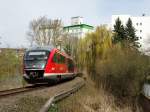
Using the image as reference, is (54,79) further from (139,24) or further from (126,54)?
(139,24)

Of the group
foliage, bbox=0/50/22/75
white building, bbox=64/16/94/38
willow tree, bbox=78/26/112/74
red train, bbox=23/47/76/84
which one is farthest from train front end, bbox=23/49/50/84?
white building, bbox=64/16/94/38

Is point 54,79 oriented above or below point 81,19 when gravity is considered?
below

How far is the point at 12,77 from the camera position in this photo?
3544cm

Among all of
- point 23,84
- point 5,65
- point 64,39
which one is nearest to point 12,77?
point 5,65

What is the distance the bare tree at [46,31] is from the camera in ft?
252

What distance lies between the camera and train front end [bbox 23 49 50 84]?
944 inches

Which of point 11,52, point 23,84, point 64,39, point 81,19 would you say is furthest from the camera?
point 81,19

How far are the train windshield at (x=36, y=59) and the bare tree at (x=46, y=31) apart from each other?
5058 centimetres

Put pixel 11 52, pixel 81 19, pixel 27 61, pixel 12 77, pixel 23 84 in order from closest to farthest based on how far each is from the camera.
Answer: pixel 27 61 < pixel 23 84 < pixel 12 77 < pixel 11 52 < pixel 81 19

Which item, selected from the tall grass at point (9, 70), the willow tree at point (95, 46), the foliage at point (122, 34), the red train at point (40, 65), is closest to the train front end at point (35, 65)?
the red train at point (40, 65)

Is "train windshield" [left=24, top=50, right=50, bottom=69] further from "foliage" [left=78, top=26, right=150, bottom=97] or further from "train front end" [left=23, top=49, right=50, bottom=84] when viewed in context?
"foliage" [left=78, top=26, right=150, bottom=97]

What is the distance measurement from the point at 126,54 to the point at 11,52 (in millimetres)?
14776

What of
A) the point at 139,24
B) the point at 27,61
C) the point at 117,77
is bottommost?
the point at 117,77

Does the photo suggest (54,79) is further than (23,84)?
No
